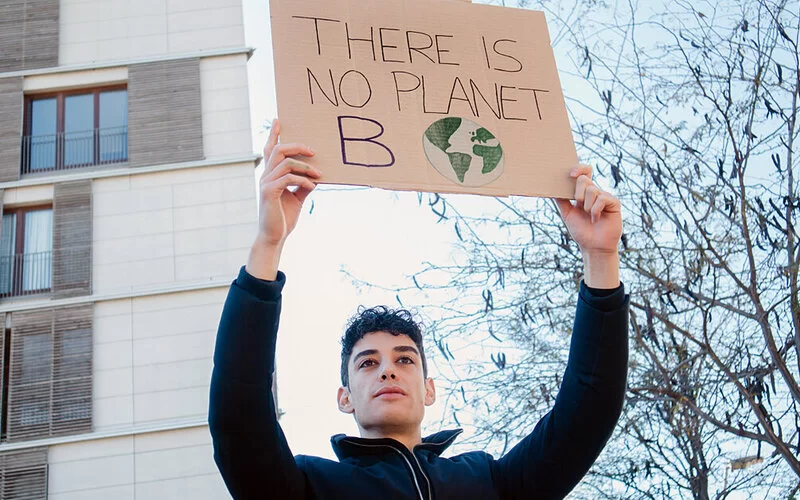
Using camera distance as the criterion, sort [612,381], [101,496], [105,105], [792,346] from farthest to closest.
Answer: [105,105] < [101,496] < [792,346] < [612,381]

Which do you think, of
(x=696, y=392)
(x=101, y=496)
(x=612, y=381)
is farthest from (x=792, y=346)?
(x=101, y=496)

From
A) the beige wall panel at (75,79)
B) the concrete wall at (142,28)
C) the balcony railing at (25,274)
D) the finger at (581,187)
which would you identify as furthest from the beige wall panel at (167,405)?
the finger at (581,187)

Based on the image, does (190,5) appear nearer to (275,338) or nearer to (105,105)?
(105,105)

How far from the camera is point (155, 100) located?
68.4 feet

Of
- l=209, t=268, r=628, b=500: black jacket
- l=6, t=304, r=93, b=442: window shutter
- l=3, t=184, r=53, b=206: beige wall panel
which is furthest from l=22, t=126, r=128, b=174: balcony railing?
l=209, t=268, r=628, b=500: black jacket

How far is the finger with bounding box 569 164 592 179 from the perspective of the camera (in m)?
2.66

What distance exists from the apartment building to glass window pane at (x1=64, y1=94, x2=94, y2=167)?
33mm

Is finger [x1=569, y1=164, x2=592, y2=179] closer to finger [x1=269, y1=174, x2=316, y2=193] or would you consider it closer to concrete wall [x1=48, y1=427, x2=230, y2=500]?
finger [x1=269, y1=174, x2=316, y2=193]

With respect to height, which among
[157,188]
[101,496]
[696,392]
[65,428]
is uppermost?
[157,188]

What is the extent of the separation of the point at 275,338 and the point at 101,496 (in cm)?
1729

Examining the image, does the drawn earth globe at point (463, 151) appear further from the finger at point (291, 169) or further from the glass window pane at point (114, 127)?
the glass window pane at point (114, 127)

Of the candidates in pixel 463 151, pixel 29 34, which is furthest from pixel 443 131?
pixel 29 34

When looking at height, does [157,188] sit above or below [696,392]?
above

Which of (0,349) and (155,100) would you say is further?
(155,100)
